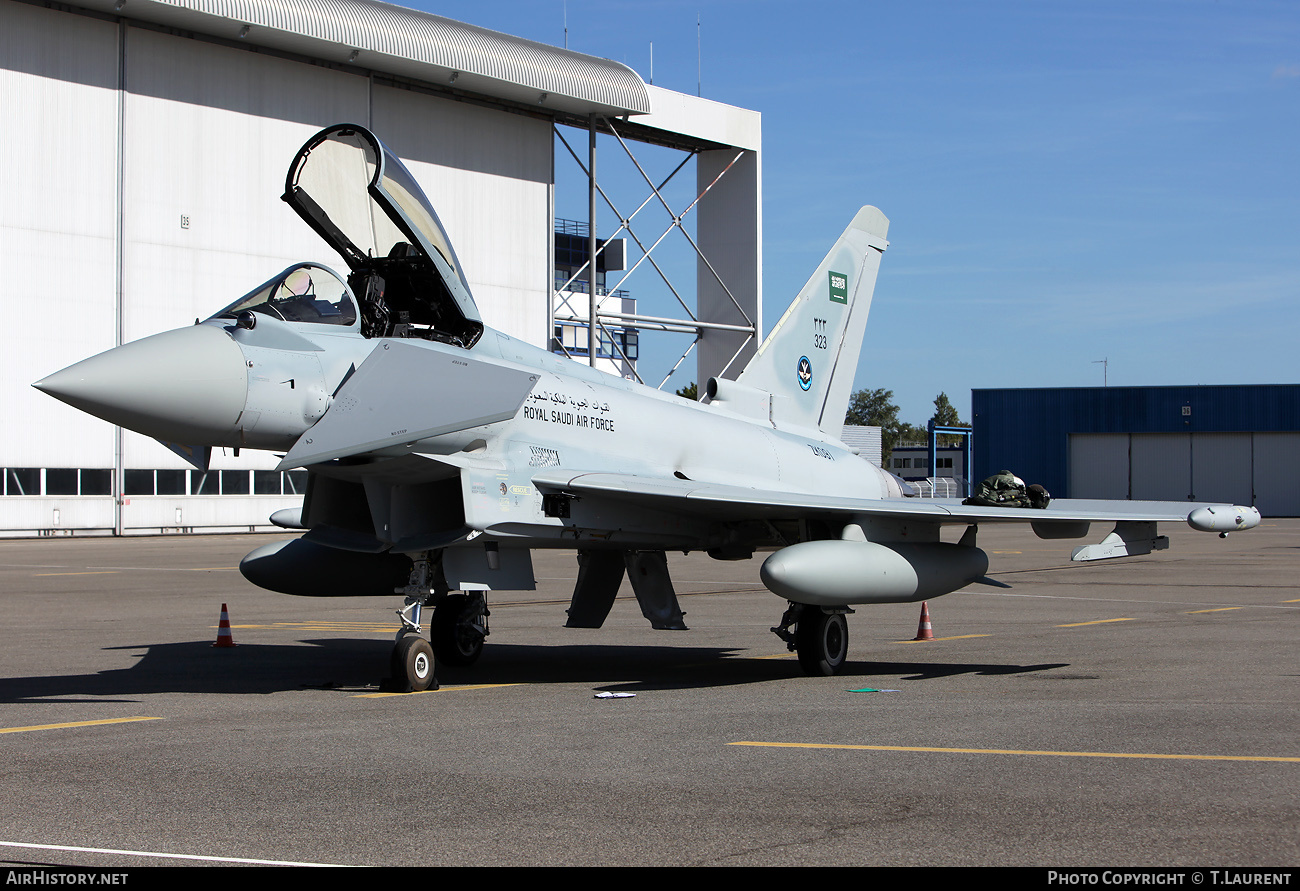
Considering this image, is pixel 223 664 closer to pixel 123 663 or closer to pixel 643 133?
pixel 123 663

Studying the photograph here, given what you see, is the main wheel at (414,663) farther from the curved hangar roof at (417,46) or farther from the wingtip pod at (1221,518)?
the curved hangar roof at (417,46)

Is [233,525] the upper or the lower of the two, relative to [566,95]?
lower

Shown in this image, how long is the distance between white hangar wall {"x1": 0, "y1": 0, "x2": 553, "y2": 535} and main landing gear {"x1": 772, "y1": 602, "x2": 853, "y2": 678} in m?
28.5

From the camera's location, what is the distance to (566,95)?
47.2 meters

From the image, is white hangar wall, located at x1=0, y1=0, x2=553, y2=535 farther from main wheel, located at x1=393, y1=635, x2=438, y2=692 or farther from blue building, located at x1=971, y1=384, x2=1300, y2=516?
blue building, located at x1=971, y1=384, x2=1300, y2=516

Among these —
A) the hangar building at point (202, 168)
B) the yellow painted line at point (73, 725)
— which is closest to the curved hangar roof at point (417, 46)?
the hangar building at point (202, 168)

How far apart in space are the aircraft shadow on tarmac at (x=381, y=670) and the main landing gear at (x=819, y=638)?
20 centimetres

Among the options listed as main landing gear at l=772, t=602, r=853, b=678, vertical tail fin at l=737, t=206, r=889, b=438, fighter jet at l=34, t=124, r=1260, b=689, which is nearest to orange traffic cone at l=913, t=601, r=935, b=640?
fighter jet at l=34, t=124, r=1260, b=689

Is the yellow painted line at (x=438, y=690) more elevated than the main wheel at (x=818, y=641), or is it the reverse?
the main wheel at (x=818, y=641)

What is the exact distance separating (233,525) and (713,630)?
107 feet

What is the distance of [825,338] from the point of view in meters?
15.5

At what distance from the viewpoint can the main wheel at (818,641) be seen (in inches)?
453
